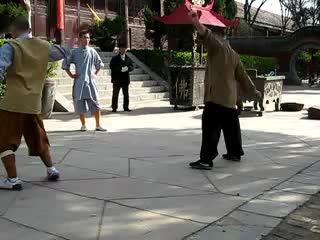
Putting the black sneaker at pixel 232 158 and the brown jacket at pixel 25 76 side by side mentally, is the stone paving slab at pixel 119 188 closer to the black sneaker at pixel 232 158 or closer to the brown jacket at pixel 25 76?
the brown jacket at pixel 25 76

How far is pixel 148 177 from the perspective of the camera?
6.09 m

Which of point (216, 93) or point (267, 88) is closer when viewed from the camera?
point (216, 93)

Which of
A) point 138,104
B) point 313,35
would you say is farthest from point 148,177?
point 313,35

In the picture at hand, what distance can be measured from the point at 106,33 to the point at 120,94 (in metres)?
6.19

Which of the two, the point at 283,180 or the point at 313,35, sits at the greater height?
the point at 313,35

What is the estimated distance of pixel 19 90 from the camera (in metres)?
5.34

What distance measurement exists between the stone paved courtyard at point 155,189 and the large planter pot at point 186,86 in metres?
4.25

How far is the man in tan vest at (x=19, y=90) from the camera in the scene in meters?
5.30

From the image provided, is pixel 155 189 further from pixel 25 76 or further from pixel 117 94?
pixel 117 94

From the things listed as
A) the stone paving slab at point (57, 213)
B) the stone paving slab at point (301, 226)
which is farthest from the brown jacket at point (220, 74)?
the stone paving slab at point (57, 213)

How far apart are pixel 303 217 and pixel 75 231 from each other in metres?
1.99

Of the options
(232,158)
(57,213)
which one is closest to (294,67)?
(232,158)

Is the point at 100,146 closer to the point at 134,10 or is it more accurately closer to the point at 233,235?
the point at 233,235

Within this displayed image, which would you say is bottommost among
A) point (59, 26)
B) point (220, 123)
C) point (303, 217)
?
point (303, 217)
